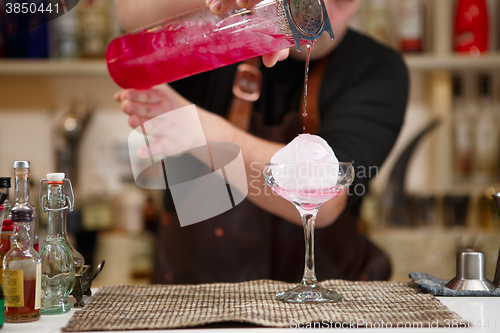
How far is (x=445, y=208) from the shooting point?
1884 millimetres

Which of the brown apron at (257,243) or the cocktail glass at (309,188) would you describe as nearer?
the cocktail glass at (309,188)

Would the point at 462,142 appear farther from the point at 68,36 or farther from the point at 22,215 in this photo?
the point at 22,215

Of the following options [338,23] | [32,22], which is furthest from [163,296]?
[32,22]

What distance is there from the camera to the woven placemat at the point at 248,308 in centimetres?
62

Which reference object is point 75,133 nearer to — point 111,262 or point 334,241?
point 111,262

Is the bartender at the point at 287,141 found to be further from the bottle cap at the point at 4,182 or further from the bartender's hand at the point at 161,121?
the bottle cap at the point at 4,182

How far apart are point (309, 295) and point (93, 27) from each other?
4.94 feet

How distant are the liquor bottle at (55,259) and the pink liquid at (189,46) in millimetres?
277

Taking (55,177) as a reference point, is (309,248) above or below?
below

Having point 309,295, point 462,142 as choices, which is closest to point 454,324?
point 309,295

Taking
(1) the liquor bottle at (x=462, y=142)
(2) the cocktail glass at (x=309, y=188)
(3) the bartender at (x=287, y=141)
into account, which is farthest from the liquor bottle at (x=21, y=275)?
(1) the liquor bottle at (x=462, y=142)

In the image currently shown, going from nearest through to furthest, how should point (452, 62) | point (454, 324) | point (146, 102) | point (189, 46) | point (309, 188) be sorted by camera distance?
point (454, 324) → point (309, 188) → point (189, 46) → point (146, 102) → point (452, 62)

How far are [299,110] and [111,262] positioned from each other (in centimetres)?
96

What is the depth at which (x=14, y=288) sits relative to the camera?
25.1 inches
